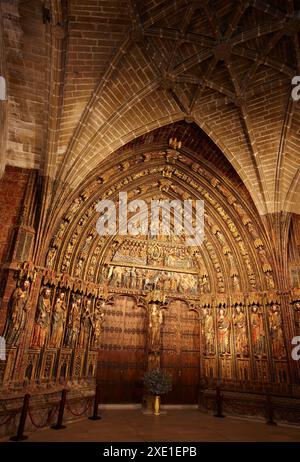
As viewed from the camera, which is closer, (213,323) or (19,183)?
(19,183)

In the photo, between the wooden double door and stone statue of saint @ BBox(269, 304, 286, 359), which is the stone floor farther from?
stone statue of saint @ BBox(269, 304, 286, 359)

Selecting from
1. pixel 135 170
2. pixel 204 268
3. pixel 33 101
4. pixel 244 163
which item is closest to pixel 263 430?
pixel 204 268

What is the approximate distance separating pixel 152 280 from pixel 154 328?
71.1 inches

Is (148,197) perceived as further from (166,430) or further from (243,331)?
(166,430)

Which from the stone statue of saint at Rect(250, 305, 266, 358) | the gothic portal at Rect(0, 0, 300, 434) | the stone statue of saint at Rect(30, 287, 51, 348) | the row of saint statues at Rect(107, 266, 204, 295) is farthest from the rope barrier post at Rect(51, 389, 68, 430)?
the stone statue of saint at Rect(250, 305, 266, 358)

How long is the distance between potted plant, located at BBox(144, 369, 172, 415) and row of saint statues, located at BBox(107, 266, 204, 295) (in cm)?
308

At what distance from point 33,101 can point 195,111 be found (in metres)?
5.14

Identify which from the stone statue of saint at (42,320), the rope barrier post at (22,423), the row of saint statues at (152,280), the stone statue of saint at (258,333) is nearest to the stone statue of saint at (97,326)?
the row of saint statues at (152,280)

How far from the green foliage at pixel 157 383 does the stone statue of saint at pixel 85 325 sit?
2.21 metres

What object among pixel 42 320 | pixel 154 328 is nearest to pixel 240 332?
pixel 154 328

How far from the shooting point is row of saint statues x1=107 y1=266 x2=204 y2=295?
1109 cm
